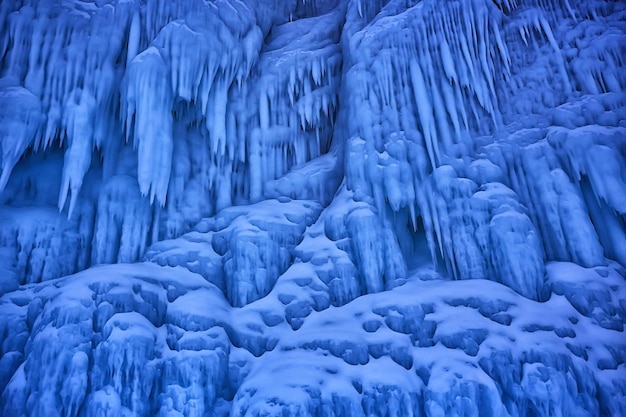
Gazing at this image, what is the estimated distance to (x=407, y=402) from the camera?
6656 mm

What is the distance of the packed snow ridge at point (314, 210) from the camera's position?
22.8 ft

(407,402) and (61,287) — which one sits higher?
(61,287)

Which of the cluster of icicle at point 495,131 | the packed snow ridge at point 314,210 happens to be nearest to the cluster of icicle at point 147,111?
the packed snow ridge at point 314,210

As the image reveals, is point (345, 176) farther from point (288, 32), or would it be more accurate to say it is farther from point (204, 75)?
point (288, 32)

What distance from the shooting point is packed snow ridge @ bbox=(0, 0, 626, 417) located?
695 centimetres

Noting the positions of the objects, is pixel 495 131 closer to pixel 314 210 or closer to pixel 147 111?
pixel 314 210

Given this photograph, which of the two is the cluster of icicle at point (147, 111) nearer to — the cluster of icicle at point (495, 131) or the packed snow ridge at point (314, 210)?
the packed snow ridge at point (314, 210)

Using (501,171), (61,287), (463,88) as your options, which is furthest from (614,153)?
(61,287)

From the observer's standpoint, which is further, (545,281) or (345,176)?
Result: (345,176)

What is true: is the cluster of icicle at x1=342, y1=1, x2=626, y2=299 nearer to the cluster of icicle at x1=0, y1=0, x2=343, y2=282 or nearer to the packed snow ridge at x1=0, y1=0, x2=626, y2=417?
the packed snow ridge at x1=0, y1=0, x2=626, y2=417

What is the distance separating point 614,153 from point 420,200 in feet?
12.6

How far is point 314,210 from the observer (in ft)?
36.7

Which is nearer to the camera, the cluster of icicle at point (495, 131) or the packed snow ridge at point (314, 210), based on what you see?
the packed snow ridge at point (314, 210)

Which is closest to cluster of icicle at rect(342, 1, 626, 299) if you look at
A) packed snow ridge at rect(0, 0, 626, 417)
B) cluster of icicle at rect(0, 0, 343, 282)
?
packed snow ridge at rect(0, 0, 626, 417)
